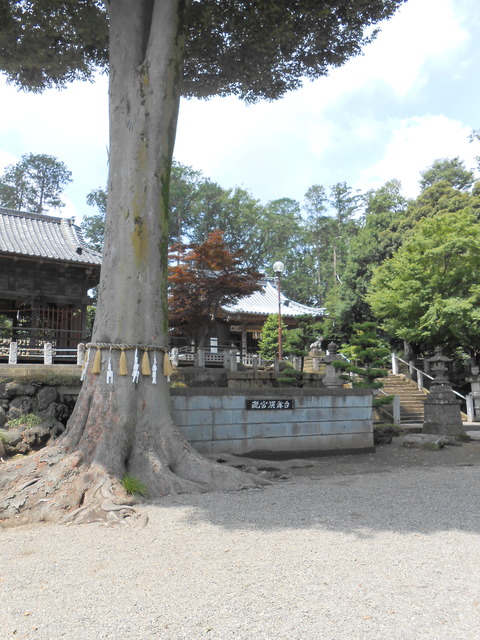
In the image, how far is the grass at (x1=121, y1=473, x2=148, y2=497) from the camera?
548 centimetres

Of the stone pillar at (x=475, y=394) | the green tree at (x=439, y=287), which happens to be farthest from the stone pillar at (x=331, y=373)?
the stone pillar at (x=475, y=394)

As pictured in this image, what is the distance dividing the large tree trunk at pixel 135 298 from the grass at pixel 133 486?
0.25 ft

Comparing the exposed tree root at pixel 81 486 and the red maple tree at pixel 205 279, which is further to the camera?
the red maple tree at pixel 205 279

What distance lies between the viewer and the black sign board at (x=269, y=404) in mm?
8703

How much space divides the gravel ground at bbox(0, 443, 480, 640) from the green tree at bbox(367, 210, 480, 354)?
14.4m

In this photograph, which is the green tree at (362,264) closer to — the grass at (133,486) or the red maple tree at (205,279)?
the red maple tree at (205,279)

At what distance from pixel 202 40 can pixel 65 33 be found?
8.55 ft

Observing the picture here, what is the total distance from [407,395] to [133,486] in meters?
16.6

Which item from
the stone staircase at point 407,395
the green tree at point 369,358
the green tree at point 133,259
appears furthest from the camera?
the stone staircase at point 407,395

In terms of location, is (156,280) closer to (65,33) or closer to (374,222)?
(65,33)

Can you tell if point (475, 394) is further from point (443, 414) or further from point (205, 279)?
point (205, 279)

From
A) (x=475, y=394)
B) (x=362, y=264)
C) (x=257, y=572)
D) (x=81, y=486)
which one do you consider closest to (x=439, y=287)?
(x=475, y=394)

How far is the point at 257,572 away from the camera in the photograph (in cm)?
335

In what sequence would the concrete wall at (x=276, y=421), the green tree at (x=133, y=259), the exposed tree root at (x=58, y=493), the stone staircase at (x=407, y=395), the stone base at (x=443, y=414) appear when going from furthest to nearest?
1. the stone staircase at (x=407, y=395)
2. the stone base at (x=443, y=414)
3. the concrete wall at (x=276, y=421)
4. the green tree at (x=133, y=259)
5. the exposed tree root at (x=58, y=493)
